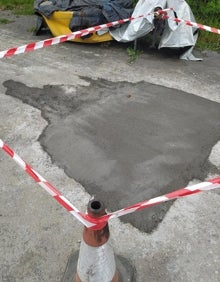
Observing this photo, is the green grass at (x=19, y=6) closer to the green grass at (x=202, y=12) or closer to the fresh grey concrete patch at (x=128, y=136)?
the green grass at (x=202, y=12)

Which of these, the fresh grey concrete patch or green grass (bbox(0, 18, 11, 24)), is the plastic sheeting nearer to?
the fresh grey concrete patch

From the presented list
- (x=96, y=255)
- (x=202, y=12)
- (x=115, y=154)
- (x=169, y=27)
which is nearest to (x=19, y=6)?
(x=202, y=12)

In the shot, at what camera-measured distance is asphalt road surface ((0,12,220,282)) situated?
2717 mm

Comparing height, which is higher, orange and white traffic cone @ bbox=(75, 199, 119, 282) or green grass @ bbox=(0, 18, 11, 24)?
orange and white traffic cone @ bbox=(75, 199, 119, 282)

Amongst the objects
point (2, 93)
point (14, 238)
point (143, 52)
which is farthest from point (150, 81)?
point (14, 238)

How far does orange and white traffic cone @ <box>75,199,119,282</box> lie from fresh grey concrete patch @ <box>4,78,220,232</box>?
74cm

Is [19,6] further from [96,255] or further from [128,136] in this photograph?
[96,255]

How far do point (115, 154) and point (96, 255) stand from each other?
5.52 feet

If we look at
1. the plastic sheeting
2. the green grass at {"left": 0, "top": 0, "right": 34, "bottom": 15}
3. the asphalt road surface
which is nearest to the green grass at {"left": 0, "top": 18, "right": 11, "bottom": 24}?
the green grass at {"left": 0, "top": 0, "right": 34, "bottom": 15}

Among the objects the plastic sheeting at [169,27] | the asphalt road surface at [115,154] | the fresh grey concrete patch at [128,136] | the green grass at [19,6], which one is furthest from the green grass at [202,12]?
the fresh grey concrete patch at [128,136]

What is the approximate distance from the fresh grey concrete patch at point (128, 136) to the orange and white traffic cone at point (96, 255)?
0.74 meters

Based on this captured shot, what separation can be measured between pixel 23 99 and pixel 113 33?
106 inches

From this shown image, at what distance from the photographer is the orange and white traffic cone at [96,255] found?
211 centimetres

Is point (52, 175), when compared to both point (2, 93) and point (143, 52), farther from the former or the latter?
point (143, 52)
